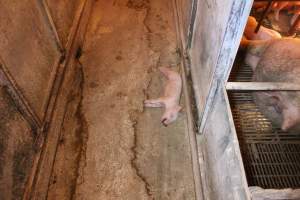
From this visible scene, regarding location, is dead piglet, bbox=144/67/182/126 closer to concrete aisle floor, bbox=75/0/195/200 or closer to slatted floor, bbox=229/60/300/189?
concrete aisle floor, bbox=75/0/195/200

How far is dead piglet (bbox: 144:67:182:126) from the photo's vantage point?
2.31 metres

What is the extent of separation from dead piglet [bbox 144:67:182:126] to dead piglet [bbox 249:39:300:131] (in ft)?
2.51

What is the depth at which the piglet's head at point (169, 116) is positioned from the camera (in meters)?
2.30

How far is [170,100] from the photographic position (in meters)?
2.37

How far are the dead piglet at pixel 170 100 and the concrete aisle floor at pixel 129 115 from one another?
8cm

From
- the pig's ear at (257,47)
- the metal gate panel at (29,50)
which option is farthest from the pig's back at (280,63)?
the metal gate panel at (29,50)

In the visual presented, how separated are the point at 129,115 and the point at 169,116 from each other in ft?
1.29

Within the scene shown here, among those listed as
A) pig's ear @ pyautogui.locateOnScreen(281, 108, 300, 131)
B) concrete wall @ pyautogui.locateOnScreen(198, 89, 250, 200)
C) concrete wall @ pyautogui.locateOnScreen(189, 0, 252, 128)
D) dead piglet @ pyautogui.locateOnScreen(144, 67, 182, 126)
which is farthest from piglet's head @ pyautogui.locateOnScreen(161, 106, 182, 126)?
pig's ear @ pyautogui.locateOnScreen(281, 108, 300, 131)

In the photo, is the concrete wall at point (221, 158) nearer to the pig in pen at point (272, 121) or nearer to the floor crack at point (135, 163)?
the pig in pen at point (272, 121)

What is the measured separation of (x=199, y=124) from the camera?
2.01 meters

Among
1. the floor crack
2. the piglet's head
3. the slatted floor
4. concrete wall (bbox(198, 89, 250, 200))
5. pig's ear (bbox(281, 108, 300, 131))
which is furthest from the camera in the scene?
the piglet's head

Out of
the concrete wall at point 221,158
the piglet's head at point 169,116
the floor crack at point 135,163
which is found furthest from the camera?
the piglet's head at point 169,116

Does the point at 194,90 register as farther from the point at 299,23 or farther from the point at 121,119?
the point at 299,23

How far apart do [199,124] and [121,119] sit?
0.77 m
